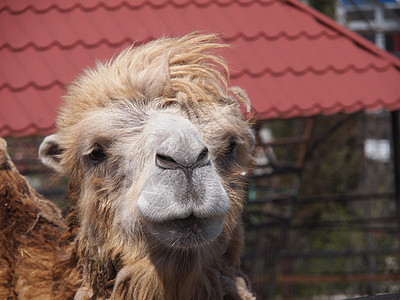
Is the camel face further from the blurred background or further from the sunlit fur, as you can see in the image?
the blurred background

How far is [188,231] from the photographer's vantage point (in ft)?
8.58

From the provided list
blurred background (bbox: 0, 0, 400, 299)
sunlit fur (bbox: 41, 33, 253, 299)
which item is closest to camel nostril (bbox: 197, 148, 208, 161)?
sunlit fur (bbox: 41, 33, 253, 299)

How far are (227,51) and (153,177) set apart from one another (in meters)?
4.32

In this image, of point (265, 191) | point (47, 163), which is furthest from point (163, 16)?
point (47, 163)

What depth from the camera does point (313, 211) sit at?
12016mm

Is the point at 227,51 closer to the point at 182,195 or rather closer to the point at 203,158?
the point at 203,158

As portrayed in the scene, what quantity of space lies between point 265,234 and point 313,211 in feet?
12.5

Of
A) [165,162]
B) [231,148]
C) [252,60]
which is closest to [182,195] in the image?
[165,162]

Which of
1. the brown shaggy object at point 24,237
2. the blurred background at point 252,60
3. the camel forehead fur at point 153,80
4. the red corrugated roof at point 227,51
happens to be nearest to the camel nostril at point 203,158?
the camel forehead fur at point 153,80

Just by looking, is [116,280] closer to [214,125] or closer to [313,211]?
[214,125]

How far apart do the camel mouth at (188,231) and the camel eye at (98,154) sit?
0.56 meters

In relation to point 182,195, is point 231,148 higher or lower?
higher

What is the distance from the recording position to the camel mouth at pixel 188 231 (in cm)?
261

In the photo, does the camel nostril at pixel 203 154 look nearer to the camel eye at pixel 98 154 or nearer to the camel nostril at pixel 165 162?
the camel nostril at pixel 165 162
